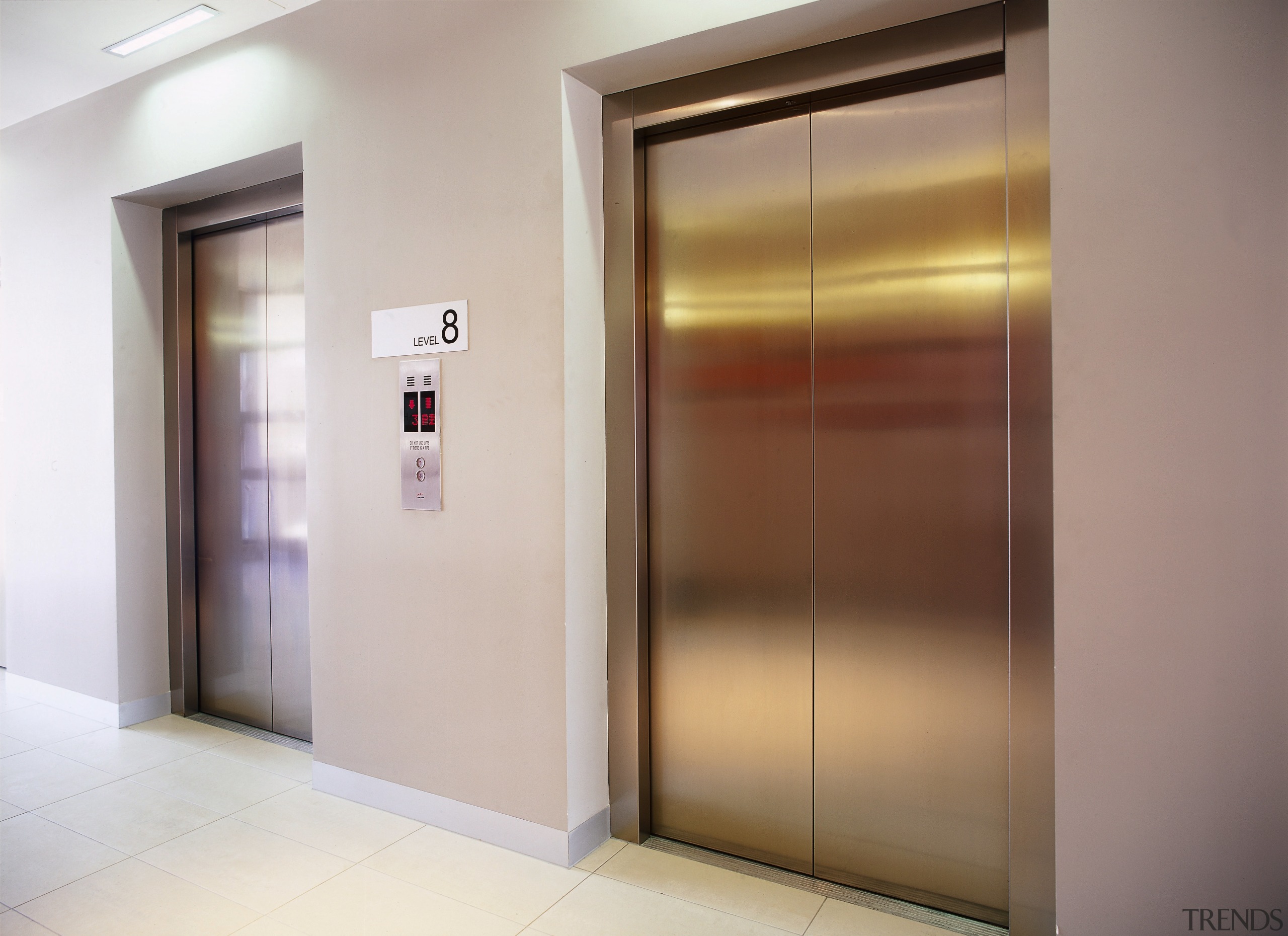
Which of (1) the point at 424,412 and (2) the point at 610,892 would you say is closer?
(2) the point at 610,892

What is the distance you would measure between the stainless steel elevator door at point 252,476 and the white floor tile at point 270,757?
16 cm

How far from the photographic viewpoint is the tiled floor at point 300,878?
8.58 feet

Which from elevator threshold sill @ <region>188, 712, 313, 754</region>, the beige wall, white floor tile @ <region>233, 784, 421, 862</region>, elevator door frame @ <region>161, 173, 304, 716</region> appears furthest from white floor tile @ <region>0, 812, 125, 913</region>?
the beige wall

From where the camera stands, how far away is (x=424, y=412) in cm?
334

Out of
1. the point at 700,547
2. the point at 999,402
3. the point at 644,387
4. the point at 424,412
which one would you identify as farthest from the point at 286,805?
the point at 999,402

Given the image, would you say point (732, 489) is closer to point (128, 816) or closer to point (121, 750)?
point (128, 816)

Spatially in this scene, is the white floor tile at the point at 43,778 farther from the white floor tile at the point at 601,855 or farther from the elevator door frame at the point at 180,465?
the white floor tile at the point at 601,855

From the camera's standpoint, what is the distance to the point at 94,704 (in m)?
4.70

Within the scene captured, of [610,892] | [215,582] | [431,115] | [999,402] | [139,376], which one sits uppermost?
[431,115]

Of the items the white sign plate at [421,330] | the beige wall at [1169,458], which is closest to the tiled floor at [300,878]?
the beige wall at [1169,458]

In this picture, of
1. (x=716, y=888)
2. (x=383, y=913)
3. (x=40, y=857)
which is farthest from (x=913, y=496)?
(x=40, y=857)

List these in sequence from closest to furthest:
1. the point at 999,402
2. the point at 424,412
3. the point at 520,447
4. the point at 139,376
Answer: the point at 999,402 < the point at 520,447 < the point at 424,412 < the point at 139,376

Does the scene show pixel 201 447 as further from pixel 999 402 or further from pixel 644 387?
pixel 999 402

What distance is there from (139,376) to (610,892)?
417cm
